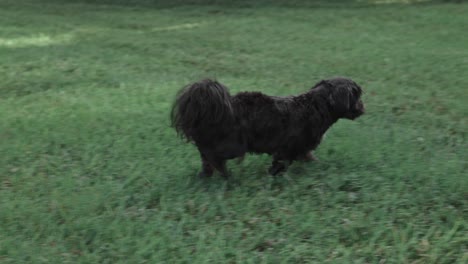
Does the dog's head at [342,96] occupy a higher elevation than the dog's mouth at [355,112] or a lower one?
higher

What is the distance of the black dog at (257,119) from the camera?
5312 mm

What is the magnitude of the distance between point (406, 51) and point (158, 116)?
6512mm

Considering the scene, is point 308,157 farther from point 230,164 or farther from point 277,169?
point 230,164

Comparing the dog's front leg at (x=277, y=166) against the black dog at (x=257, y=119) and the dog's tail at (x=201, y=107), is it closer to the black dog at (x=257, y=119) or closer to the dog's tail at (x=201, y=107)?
the black dog at (x=257, y=119)

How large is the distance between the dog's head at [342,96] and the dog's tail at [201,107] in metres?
1.30

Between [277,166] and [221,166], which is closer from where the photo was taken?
[221,166]

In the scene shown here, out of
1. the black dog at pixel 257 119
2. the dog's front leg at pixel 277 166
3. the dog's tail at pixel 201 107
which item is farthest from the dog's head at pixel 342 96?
the dog's tail at pixel 201 107

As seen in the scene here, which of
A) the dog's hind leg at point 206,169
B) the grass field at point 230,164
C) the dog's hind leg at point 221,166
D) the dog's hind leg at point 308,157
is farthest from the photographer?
the dog's hind leg at point 308,157

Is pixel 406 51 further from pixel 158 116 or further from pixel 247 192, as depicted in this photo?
pixel 247 192

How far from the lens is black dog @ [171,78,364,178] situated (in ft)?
17.4

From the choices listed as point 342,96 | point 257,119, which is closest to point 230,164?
point 257,119

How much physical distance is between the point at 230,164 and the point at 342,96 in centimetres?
155

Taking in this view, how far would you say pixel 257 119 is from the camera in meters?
5.73

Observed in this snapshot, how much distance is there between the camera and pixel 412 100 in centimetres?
861
